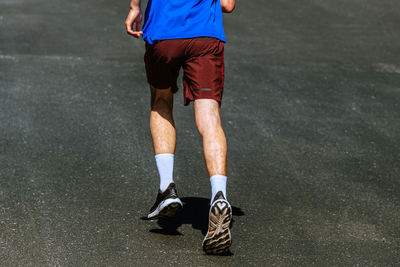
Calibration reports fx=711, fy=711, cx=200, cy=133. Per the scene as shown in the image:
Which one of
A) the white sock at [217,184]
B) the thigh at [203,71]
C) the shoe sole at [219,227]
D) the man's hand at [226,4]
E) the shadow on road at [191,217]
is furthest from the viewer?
the man's hand at [226,4]

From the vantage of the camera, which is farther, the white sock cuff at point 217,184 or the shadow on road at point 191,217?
the shadow on road at point 191,217

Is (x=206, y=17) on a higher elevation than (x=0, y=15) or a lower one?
higher

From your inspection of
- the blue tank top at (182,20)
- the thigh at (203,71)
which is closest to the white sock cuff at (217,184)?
the thigh at (203,71)

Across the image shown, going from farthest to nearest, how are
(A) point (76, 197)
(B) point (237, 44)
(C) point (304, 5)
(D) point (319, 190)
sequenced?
(C) point (304, 5) → (B) point (237, 44) → (D) point (319, 190) → (A) point (76, 197)

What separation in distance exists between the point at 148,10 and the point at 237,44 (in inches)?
220

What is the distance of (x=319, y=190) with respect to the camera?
525 centimetres

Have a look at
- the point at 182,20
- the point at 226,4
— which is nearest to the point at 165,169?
the point at 182,20

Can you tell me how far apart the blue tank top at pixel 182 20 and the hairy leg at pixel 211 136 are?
419 mm

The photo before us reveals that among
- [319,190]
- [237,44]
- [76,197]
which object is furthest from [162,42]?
[237,44]

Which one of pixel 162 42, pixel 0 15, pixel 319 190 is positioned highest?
pixel 162 42

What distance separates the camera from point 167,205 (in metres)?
4.09

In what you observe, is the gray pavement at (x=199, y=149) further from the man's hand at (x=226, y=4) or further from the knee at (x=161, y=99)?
the man's hand at (x=226, y=4)

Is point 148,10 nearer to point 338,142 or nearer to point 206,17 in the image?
point 206,17

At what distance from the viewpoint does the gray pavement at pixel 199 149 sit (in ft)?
13.7
